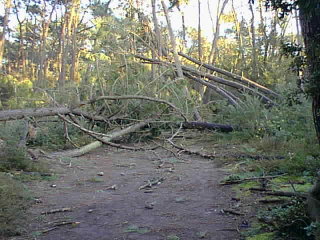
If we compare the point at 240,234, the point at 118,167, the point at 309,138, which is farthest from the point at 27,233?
the point at 309,138

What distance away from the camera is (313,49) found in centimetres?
283

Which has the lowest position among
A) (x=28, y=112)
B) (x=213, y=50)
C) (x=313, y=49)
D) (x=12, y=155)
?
(x=12, y=155)

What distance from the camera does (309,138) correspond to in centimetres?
709

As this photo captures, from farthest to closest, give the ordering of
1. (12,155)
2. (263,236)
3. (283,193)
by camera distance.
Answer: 1. (12,155)
2. (283,193)
3. (263,236)

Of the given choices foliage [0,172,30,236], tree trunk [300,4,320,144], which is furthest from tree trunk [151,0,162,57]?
tree trunk [300,4,320,144]

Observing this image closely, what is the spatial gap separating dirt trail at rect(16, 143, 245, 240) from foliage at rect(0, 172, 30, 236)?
145 millimetres

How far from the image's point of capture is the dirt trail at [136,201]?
3.77 m

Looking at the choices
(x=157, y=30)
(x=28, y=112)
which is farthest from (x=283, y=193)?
(x=157, y=30)

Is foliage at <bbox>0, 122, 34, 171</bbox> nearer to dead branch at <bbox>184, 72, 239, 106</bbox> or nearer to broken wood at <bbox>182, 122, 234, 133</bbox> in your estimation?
broken wood at <bbox>182, 122, 234, 133</bbox>

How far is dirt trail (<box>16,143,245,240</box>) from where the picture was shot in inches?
148

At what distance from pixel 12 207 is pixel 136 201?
1.45 meters

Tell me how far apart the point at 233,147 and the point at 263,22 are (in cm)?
1596

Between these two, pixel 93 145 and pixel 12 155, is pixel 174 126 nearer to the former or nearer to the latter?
pixel 93 145

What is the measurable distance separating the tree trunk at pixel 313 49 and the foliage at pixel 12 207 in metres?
2.83
